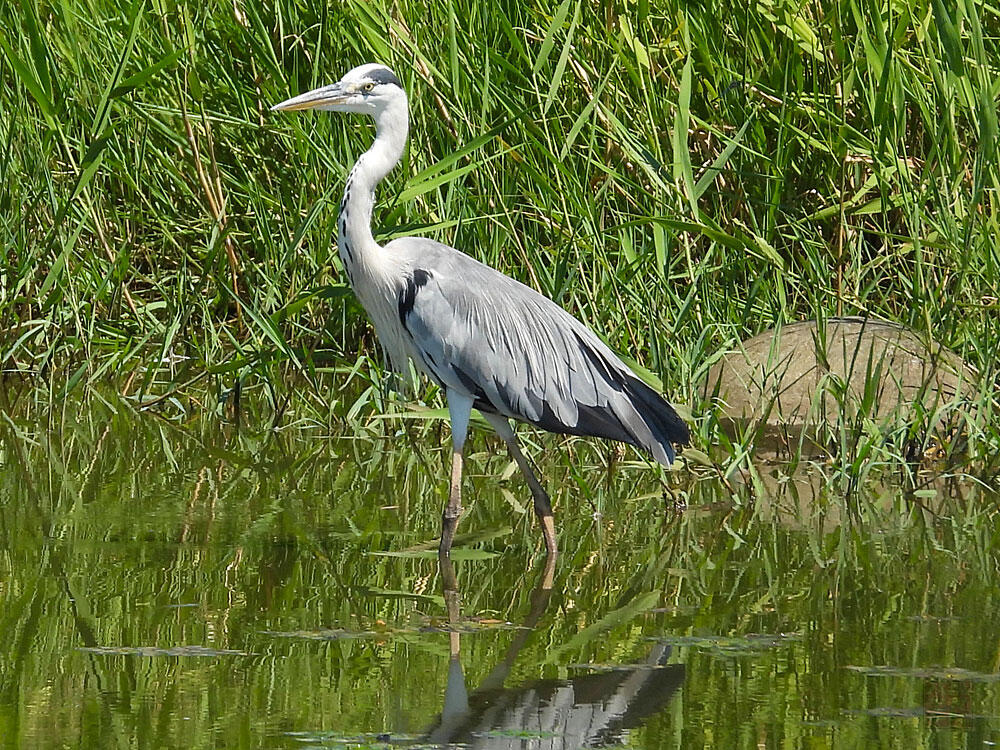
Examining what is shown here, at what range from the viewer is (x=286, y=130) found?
715 centimetres

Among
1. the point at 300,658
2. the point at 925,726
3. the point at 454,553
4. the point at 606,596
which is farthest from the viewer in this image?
the point at 454,553

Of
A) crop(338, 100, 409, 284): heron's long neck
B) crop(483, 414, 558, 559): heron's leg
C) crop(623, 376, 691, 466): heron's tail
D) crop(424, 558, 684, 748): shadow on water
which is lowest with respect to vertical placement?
crop(424, 558, 684, 748): shadow on water

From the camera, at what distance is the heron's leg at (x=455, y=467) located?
493cm

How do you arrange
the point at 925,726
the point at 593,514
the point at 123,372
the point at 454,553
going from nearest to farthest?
the point at 925,726, the point at 454,553, the point at 593,514, the point at 123,372

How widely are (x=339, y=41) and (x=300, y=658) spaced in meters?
3.83

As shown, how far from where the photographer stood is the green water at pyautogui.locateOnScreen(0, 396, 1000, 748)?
3383 millimetres

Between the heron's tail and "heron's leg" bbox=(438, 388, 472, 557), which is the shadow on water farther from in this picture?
the heron's tail

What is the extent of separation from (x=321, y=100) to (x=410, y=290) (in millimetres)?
733

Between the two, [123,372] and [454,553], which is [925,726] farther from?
[123,372]

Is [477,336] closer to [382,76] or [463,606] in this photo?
[382,76]

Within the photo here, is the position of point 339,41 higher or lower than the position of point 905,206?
higher

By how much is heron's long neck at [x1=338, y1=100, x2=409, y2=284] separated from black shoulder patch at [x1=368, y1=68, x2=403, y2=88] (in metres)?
0.08

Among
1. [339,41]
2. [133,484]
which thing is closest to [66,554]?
[133,484]

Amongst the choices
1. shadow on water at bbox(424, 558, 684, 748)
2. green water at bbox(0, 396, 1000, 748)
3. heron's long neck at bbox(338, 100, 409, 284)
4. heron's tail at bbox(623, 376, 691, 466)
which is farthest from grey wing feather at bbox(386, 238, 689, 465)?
shadow on water at bbox(424, 558, 684, 748)
